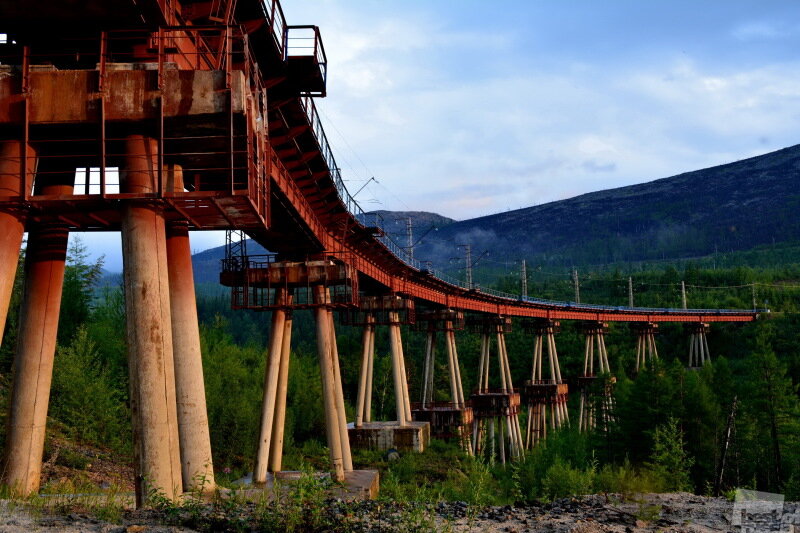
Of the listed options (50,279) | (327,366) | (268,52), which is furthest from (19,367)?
(327,366)

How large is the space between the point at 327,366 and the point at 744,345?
7067cm

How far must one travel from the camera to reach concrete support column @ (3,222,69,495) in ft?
38.6

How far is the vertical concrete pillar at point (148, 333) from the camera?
9154 mm

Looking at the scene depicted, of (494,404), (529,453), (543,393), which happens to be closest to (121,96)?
(529,453)

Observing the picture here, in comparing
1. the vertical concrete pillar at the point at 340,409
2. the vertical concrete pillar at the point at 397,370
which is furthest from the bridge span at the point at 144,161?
the vertical concrete pillar at the point at 397,370

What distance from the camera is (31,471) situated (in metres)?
11.8

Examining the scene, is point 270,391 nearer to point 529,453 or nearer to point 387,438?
point 387,438

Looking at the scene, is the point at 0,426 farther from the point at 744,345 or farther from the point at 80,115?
the point at 744,345

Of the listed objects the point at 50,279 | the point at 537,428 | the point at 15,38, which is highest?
the point at 15,38

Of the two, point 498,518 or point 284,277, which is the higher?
point 284,277

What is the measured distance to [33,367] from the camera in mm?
11938

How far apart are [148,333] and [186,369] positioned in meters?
2.20

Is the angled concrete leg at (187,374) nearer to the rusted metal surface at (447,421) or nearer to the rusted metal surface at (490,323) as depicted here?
the rusted metal surface at (447,421)

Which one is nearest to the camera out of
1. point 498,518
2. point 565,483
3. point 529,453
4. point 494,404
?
point 498,518
